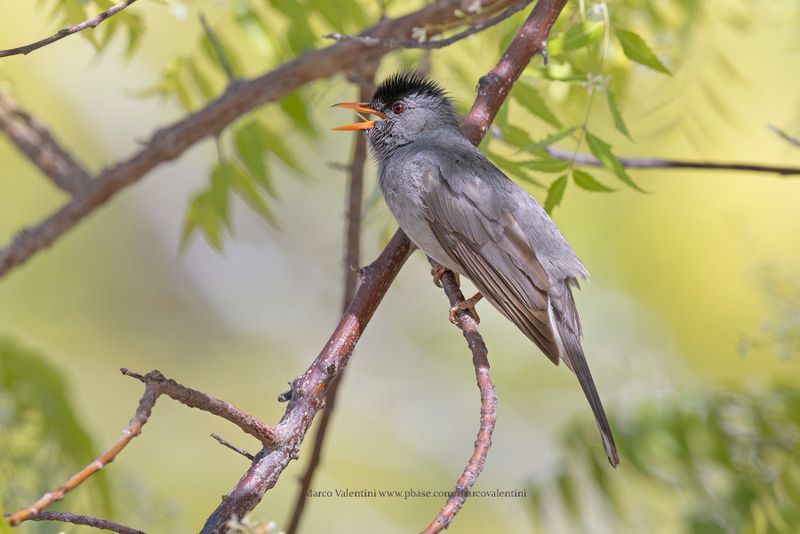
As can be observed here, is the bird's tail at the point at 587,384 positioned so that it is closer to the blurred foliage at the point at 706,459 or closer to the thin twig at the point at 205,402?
the blurred foliage at the point at 706,459

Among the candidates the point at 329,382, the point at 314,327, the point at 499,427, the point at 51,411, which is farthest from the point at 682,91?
the point at 314,327

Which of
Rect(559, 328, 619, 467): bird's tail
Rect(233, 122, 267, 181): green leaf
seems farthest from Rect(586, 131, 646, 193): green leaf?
Rect(233, 122, 267, 181): green leaf

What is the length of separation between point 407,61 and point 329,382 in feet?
7.85

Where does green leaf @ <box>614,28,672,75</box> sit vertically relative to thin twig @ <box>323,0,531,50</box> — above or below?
below

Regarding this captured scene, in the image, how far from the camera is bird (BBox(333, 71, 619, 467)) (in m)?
3.21

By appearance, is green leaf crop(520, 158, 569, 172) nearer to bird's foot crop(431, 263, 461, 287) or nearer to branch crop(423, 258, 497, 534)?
branch crop(423, 258, 497, 534)

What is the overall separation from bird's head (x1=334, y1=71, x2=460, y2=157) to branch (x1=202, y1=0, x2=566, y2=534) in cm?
101

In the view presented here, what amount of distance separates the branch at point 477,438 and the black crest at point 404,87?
1533mm

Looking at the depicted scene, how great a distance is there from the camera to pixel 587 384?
3033mm

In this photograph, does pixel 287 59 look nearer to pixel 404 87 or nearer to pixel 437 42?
pixel 404 87

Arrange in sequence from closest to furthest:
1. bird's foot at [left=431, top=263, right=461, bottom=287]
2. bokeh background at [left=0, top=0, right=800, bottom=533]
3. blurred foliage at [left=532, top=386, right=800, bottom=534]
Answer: bird's foot at [left=431, top=263, right=461, bottom=287] < blurred foliage at [left=532, top=386, right=800, bottom=534] < bokeh background at [left=0, top=0, right=800, bottom=533]

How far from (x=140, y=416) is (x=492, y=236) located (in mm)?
1881

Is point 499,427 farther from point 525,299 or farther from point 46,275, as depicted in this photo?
point 525,299

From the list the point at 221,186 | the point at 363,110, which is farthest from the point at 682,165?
the point at 221,186
